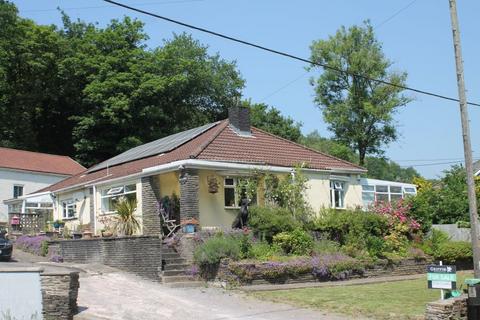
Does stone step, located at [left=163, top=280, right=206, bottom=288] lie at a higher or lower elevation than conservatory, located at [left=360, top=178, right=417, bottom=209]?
lower

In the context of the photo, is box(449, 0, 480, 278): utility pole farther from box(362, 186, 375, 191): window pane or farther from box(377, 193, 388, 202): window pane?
box(377, 193, 388, 202): window pane

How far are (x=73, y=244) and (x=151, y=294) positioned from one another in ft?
26.9

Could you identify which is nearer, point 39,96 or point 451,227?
point 451,227

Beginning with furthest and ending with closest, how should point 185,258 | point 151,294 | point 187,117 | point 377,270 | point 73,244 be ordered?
1. point 187,117
2. point 73,244
3. point 377,270
4. point 185,258
5. point 151,294

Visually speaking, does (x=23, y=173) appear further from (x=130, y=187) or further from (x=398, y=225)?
(x=398, y=225)

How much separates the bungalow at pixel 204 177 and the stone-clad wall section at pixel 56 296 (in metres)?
9.33

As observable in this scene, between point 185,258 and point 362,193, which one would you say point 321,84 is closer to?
point 362,193

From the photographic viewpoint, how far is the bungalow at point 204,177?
2370 centimetres

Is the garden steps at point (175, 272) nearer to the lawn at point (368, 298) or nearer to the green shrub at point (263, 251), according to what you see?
the green shrub at point (263, 251)

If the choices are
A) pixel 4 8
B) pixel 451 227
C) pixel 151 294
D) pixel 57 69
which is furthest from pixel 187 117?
pixel 151 294

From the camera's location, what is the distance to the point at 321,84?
52625 mm

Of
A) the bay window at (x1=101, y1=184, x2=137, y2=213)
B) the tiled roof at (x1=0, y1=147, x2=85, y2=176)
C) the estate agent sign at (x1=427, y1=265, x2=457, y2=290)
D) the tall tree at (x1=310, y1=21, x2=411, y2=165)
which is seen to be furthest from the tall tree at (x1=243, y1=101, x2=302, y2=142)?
the estate agent sign at (x1=427, y1=265, x2=457, y2=290)

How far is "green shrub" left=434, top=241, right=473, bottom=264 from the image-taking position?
2494 centimetres

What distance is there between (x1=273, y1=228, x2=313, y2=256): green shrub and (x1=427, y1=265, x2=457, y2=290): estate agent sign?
25.8ft
